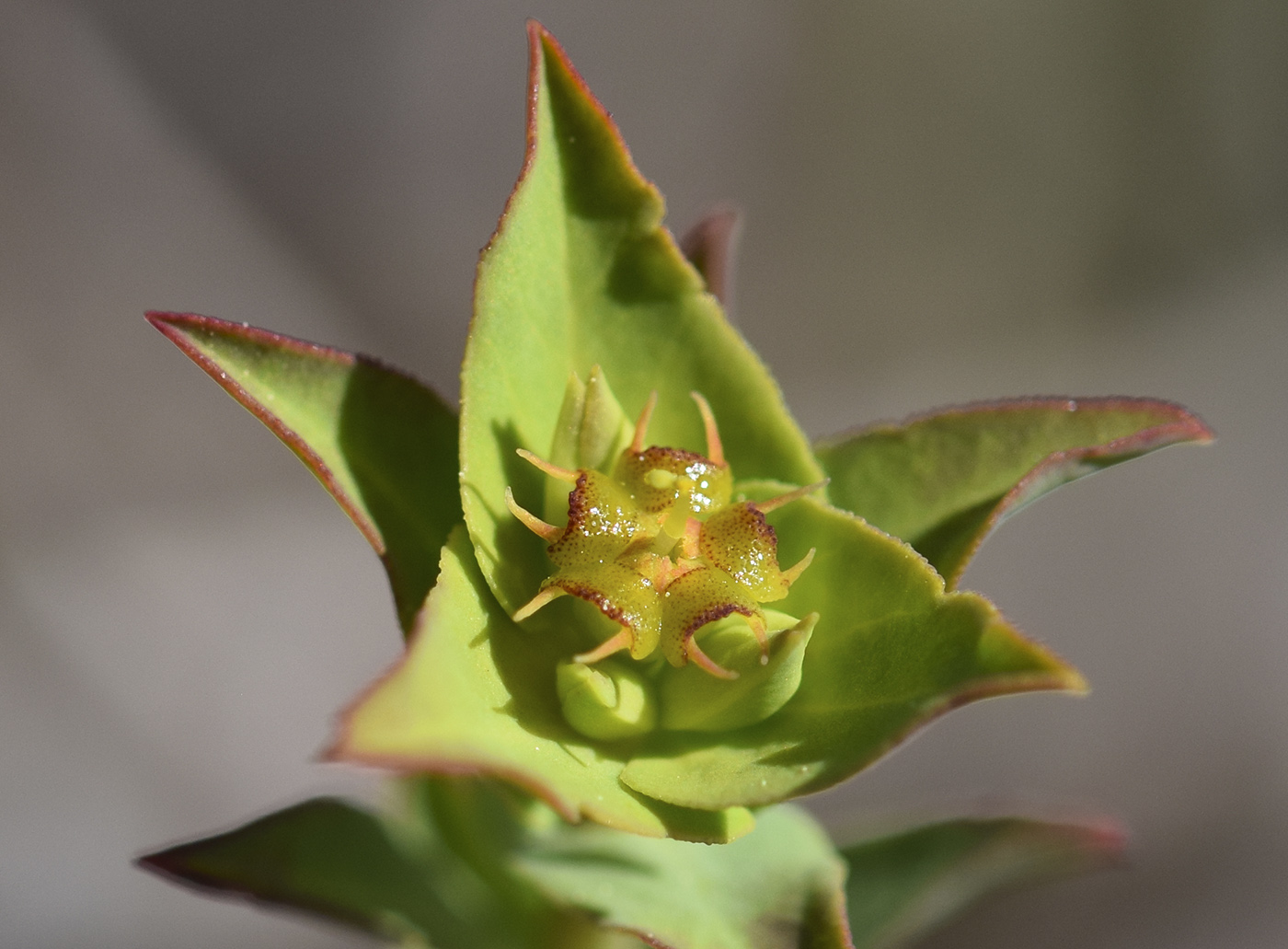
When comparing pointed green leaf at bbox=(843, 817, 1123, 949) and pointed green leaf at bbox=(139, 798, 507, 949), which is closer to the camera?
pointed green leaf at bbox=(139, 798, 507, 949)

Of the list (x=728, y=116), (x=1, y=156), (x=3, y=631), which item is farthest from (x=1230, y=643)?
(x=1, y=156)

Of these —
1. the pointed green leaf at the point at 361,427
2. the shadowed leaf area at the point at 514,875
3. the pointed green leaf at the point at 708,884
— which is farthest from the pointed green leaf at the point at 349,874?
the pointed green leaf at the point at 361,427

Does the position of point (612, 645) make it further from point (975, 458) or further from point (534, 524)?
point (975, 458)

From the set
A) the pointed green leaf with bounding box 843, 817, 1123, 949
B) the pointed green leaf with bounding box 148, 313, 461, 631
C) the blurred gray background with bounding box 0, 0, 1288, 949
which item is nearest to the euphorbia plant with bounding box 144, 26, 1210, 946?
the pointed green leaf with bounding box 148, 313, 461, 631

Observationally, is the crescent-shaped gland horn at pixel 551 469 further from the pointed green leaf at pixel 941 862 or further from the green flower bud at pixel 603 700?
the pointed green leaf at pixel 941 862

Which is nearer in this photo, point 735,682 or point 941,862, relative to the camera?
point 735,682

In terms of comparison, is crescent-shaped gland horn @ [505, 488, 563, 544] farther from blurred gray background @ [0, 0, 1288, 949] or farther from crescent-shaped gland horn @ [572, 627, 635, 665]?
blurred gray background @ [0, 0, 1288, 949]

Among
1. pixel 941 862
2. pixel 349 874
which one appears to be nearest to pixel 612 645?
pixel 349 874

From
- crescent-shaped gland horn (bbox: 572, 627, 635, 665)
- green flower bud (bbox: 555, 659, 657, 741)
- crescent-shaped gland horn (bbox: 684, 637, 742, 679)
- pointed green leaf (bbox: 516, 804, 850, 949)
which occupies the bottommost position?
pointed green leaf (bbox: 516, 804, 850, 949)
